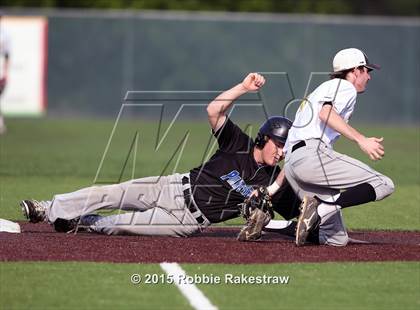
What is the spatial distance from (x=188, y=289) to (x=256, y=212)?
69.7 inches

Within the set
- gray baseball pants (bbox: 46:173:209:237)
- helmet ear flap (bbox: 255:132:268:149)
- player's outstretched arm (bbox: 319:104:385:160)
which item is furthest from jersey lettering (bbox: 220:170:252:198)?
player's outstretched arm (bbox: 319:104:385:160)

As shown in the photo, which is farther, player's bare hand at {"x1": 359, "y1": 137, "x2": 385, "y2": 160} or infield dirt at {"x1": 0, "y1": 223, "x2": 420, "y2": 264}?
player's bare hand at {"x1": 359, "y1": 137, "x2": 385, "y2": 160}

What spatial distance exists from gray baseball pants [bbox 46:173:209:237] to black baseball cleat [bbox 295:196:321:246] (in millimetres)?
907

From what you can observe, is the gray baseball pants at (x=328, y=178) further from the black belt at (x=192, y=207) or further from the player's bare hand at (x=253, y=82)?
the black belt at (x=192, y=207)

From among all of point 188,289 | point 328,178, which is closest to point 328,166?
point 328,178

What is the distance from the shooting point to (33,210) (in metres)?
8.55

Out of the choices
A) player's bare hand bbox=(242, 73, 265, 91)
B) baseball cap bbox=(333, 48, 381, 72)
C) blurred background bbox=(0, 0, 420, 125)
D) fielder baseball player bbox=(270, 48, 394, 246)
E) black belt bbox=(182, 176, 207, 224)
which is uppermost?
baseball cap bbox=(333, 48, 381, 72)

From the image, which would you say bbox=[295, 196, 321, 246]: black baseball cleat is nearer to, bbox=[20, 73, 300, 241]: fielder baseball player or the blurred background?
bbox=[20, 73, 300, 241]: fielder baseball player

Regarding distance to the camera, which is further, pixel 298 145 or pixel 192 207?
pixel 192 207

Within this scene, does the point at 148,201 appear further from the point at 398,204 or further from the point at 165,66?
the point at 165,66

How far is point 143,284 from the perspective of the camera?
6.57 meters

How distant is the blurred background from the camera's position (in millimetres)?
27844

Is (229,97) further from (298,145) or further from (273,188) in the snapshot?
(273,188)

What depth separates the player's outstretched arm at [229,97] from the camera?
8172 millimetres
